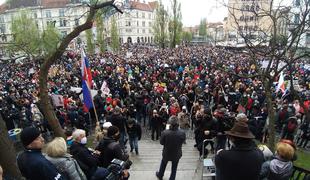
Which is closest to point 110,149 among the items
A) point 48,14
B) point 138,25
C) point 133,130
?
point 133,130

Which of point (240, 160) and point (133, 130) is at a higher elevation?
point (240, 160)

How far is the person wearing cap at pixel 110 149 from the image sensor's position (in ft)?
16.7

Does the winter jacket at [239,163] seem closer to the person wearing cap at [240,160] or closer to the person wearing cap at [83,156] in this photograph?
the person wearing cap at [240,160]

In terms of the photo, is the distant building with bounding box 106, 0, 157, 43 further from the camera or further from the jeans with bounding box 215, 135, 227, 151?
the camera

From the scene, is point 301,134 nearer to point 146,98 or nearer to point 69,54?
point 146,98

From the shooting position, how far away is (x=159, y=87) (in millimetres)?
17219

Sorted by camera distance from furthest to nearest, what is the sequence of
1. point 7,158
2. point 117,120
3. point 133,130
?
point 133,130
point 117,120
point 7,158

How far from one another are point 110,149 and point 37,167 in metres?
1.69

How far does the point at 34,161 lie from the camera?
3.57 metres

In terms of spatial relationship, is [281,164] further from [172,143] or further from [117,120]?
[117,120]

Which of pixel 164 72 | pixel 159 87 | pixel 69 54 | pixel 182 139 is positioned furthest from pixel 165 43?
pixel 182 139

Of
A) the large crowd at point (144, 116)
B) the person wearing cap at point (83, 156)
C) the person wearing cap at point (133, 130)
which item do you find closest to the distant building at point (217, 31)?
the large crowd at point (144, 116)

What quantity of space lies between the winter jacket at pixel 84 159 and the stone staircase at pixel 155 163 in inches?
122

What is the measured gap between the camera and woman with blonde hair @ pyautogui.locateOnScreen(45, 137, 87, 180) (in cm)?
393
